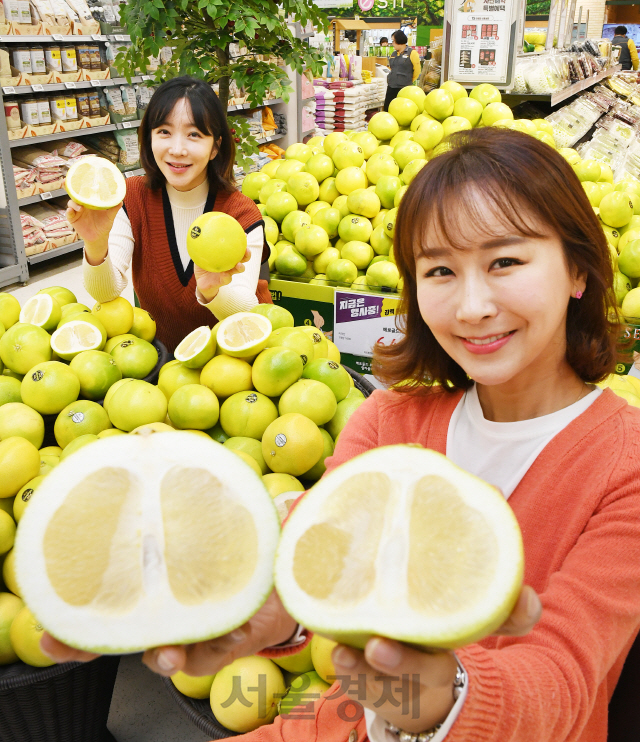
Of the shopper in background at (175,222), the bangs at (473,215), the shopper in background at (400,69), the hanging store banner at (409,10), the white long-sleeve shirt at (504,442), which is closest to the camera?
the bangs at (473,215)

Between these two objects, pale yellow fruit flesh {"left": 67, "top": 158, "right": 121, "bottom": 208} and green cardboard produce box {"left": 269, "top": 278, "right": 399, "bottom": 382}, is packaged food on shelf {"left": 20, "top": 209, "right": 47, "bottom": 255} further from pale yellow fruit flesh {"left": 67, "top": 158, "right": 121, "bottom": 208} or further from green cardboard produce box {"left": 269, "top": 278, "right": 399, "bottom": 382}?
pale yellow fruit flesh {"left": 67, "top": 158, "right": 121, "bottom": 208}

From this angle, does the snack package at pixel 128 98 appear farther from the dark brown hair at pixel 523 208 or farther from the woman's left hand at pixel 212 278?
the dark brown hair at pixel 523 208

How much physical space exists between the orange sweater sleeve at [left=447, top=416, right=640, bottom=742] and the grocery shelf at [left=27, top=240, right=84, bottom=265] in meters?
5.02

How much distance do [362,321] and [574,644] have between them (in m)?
1.84

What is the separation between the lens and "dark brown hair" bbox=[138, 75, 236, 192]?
1.97 meters

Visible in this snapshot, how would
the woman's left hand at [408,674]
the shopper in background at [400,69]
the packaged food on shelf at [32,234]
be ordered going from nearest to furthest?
1. the woman's left hand at [408,674]
2. the packaged food on shelf at [32,234]
3. the shopper in background at [400,69]

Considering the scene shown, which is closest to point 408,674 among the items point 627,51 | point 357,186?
point 357,186

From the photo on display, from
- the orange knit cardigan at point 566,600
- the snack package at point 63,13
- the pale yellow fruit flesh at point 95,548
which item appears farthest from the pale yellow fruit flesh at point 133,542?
the snack package at point 63,13

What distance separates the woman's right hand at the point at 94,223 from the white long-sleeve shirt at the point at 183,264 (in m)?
0.08

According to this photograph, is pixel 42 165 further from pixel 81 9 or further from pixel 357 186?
pixel 357 186

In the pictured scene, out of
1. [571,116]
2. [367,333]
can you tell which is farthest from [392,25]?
[367,333]

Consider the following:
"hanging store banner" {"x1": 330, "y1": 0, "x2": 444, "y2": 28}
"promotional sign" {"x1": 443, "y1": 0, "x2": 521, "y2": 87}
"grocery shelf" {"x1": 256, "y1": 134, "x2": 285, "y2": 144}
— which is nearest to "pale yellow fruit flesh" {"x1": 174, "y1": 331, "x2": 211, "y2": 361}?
"promotional sign" {"x1": 443, "y1": 0, "x2": 521, "y2": 87}

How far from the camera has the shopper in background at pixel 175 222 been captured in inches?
77.0

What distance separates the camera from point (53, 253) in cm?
516
